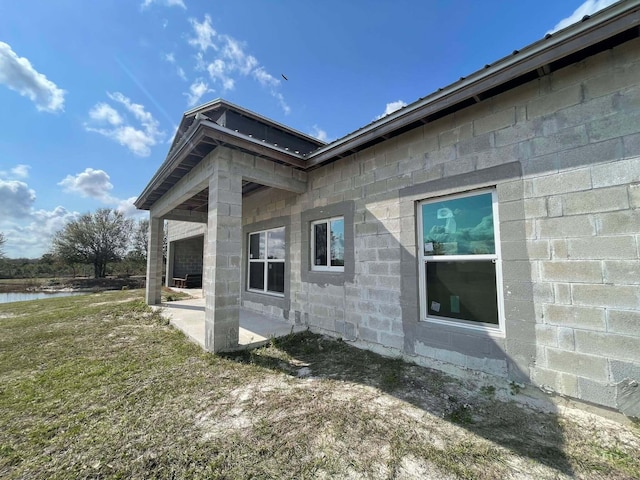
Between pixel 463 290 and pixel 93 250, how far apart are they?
31188 mm

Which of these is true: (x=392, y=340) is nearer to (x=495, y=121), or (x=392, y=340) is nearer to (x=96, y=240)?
(x=495, y=121)

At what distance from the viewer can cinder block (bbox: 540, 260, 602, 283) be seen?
246 cm

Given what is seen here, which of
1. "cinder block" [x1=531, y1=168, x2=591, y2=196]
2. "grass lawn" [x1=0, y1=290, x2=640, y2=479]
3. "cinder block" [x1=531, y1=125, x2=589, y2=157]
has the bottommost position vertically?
"grass lawn" [x1=0, y1=290, x2=640, y2=479]

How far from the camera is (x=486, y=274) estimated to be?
3.17m

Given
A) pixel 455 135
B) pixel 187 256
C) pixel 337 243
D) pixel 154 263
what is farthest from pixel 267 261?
pixel 187 256

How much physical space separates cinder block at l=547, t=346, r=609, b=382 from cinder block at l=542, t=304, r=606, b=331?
0.35 ft

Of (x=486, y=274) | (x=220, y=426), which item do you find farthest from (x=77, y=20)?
(x=486, y=274)

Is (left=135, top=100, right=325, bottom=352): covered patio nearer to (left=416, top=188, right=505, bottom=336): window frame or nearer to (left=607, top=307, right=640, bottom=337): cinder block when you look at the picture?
(left=416, top=188, right=505, bottom=336): window frame

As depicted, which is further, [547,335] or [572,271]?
[547,335]

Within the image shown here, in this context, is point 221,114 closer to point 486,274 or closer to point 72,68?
point 72,68

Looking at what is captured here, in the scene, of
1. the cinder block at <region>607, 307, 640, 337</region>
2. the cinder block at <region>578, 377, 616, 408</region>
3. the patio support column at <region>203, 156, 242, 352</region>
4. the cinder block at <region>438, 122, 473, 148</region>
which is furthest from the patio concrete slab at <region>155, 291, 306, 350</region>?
the cinder block at <region>607, 307, 640, 337</region>

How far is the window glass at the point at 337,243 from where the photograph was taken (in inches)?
200

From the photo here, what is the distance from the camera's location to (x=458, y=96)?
3.12m

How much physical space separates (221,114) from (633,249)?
360 inches
